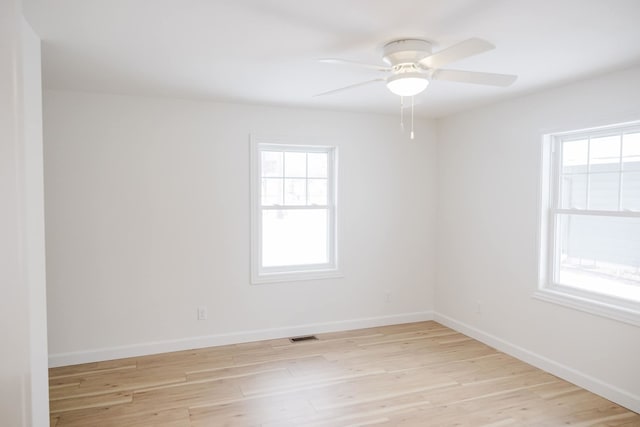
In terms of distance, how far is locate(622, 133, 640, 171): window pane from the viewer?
9.80 ft

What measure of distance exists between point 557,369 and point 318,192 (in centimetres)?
279

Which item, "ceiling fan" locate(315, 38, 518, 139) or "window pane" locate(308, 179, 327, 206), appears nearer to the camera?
"ceiling fan" locate(315, 38, 518, 139)

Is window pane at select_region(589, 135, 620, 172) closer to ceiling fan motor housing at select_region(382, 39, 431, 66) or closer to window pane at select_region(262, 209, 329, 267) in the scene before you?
ceiling fan motor housing at select_region(382, 39, 431, 66)

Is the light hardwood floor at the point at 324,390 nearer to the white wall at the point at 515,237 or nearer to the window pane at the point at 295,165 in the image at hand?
the white wall at the point at 515,237

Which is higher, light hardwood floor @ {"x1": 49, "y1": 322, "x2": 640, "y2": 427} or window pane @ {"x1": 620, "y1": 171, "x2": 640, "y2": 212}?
window pane @ {"x1": 620, "y1": 171, "x2": 640, "y2": 212}

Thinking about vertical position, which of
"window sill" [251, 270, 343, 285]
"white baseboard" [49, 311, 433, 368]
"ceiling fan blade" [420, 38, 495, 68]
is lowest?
"white baseboard" [49, 311, 433, 368]

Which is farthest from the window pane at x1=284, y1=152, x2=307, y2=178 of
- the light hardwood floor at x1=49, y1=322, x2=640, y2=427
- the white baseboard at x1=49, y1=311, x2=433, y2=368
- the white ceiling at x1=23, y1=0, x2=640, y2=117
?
the light hardwood floor at x1=49, y1=322, x2=640, y2=427

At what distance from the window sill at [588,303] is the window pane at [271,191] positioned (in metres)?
2.66

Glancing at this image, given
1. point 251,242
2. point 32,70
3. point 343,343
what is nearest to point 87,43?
point 32,70

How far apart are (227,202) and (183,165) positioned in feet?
1.80

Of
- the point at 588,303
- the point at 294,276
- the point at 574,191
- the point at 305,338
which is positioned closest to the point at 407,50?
the point at 574,191

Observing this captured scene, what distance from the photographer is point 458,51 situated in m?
1.96

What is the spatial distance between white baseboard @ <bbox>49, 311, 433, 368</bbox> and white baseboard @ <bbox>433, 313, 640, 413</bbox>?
714 mm

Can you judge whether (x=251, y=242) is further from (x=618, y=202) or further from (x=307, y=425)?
(x=618, y=202)
